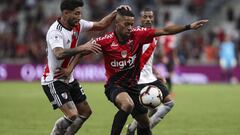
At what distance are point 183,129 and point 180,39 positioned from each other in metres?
19.2

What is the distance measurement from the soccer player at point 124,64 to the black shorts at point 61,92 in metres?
0.52

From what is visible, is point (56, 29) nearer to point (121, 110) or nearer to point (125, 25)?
point (125, 25)

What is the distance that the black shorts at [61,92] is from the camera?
32.8ft

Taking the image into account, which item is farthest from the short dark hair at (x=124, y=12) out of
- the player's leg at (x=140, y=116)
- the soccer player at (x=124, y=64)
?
the player's leg at (x=140, y=116)

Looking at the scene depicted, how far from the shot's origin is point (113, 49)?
33.2 feet

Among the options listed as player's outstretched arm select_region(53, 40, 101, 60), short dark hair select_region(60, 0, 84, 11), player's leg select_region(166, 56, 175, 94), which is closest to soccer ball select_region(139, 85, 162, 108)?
player's outstretched arm select_region(53, 40, 101, 60)

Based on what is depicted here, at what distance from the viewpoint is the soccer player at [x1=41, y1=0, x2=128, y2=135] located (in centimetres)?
982

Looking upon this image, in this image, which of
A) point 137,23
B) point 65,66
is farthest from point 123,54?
point 137,23

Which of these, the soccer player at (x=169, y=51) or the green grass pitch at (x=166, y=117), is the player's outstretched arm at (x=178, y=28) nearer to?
the green grass pitch at (x=166, y=117)

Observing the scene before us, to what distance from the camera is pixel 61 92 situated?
32.9ft

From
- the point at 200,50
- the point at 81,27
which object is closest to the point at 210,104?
the point at 81,27

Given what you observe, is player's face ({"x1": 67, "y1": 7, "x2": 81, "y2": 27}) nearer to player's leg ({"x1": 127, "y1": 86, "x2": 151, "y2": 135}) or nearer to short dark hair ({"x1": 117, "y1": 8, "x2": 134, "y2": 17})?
short dark hair ({"x1": 117, "y1": 8, "x2": 134, "y2": 17})

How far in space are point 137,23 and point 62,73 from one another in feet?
66.4

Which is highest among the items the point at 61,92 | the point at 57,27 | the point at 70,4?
the point at 70,4
